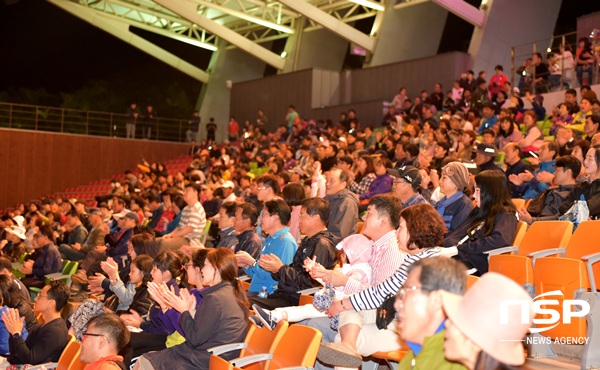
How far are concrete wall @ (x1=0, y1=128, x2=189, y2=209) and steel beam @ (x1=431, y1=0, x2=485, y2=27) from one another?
10.0m

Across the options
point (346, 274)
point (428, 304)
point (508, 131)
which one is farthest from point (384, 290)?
point (508, 131)

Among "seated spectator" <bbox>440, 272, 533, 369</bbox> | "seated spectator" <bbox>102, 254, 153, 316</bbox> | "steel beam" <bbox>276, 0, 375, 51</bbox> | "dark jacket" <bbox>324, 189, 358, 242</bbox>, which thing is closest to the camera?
"seated spectator" <bbox>440, 272, 533, 369</bbox>

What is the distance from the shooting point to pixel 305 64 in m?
17.8

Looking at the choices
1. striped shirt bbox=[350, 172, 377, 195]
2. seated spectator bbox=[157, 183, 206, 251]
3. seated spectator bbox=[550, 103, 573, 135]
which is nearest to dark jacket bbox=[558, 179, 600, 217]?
striped shirt bbox=[350, 172, 377, 195]

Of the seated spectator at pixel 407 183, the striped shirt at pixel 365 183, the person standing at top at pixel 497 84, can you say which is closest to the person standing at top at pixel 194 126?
the person standing at top at pixel 497 84

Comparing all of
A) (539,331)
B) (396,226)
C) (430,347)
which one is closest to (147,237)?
(396,226)

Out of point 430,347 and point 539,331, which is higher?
point 430,347

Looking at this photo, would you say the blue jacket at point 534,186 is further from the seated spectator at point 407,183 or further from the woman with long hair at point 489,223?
the woman with long hair at point 489,223

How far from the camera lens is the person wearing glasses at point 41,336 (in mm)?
3857

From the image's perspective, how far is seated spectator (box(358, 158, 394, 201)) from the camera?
21.1 ft

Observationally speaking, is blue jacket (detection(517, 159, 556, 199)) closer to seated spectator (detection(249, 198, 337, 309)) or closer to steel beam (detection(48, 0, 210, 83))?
seated spectator (detection(249, 198, 337, 309))

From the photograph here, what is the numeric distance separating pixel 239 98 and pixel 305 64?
2.57m

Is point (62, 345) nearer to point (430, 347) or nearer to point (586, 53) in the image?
point (430, 347)

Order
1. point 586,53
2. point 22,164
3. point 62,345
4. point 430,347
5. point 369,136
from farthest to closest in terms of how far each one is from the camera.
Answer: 1. point 22,164
2. point 369,136
3. point 586,53
4. point 62,345
5. point 430,347
